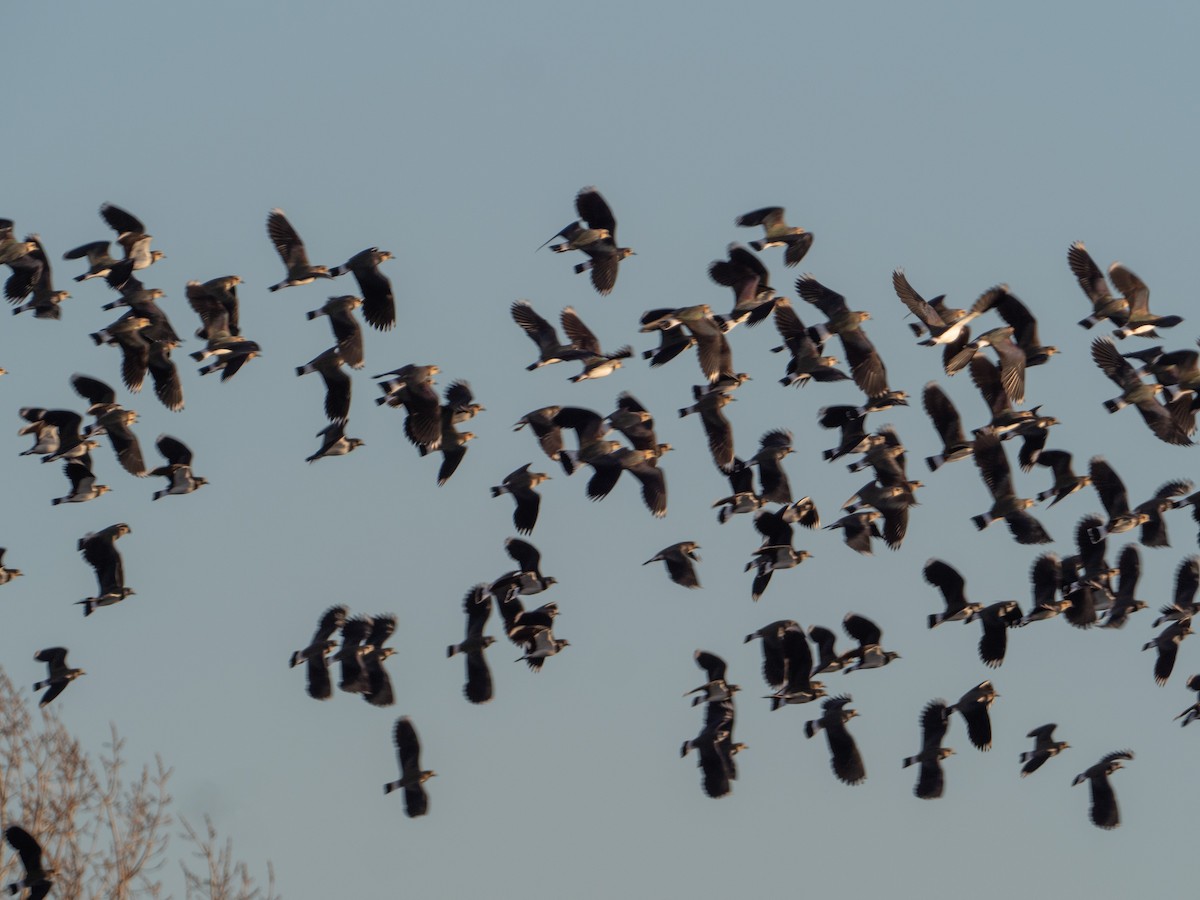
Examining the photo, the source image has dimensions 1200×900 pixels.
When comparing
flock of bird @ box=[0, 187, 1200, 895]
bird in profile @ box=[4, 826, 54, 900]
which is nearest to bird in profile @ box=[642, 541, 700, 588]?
flock of bird @ box=[0, 187, 1200, 895]

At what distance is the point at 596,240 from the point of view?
41.7 m

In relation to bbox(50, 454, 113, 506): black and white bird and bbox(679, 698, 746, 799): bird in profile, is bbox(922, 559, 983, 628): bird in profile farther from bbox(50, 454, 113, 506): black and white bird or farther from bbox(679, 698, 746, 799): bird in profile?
bbox(50, 454, 113, 506): black and white bird

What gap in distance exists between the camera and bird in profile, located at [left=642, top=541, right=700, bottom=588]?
141 ft

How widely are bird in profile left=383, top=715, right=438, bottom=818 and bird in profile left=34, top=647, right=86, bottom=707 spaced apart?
17.7ft

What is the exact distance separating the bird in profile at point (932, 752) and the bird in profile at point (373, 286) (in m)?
11.2

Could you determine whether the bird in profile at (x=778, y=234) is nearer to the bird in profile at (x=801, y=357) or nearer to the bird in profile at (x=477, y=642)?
the bird in profile at (x=801, y=357)

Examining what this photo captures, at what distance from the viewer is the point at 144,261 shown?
41531mm

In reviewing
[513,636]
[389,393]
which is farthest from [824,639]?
[389,393]

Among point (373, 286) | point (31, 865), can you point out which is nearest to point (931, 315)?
point (373, 286)

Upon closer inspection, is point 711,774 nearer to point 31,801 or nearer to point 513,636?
point 513,636

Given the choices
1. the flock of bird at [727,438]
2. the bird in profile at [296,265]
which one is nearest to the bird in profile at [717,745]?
the flock of bird at [727,438]

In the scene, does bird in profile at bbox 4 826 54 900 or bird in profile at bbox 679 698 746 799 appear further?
bird in profile at bbox 679 698 746 799

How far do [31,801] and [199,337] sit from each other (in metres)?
12.4

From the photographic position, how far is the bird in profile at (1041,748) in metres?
43.9
